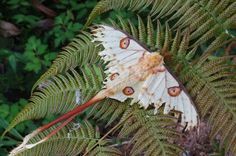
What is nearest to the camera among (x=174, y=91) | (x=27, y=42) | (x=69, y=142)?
(x=174, y=91)

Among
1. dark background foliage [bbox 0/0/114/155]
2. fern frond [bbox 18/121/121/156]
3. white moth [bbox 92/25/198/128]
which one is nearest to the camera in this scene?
white moth [bbox 92/25/198/128]

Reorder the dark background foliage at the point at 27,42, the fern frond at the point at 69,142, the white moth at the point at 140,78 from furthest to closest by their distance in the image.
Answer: the dark background foliage at the point at 27,42
the fern frond at the point at 69,142
the white moth at the point at 140,78

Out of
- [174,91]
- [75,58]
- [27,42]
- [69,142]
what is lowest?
[69,142]

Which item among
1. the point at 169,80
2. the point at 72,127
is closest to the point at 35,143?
the point at 72,127

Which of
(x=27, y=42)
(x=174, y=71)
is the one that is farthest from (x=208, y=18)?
(x=27, y=42)

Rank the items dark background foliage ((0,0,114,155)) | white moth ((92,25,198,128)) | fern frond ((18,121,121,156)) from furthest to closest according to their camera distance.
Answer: dark background foliage ((0,0,114,155)) → fern frond ((18,121,121,156)) → white moth ((92,25,198,128))

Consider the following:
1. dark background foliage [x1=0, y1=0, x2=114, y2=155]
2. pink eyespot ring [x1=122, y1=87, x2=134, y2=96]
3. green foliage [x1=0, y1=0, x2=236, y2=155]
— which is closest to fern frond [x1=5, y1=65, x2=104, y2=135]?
green foliage [x1=0, y1=0, x2=236, y2=155]

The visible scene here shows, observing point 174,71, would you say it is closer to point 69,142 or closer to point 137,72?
point 137,72

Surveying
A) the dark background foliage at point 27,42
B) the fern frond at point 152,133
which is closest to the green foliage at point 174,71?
the fern frond at point 152,133

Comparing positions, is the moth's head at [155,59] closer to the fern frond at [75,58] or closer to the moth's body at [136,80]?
the moth's body at [136,80]

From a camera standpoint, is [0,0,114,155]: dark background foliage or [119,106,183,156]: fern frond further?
[0,0,114,155]: dark background foliage

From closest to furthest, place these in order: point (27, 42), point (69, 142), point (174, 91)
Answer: point (174, 91), point (69, 142), point (27, 42)

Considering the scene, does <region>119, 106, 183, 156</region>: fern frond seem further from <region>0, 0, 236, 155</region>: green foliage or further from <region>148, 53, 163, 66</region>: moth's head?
<region>148, 53, 163, 66</region>: moth's head
